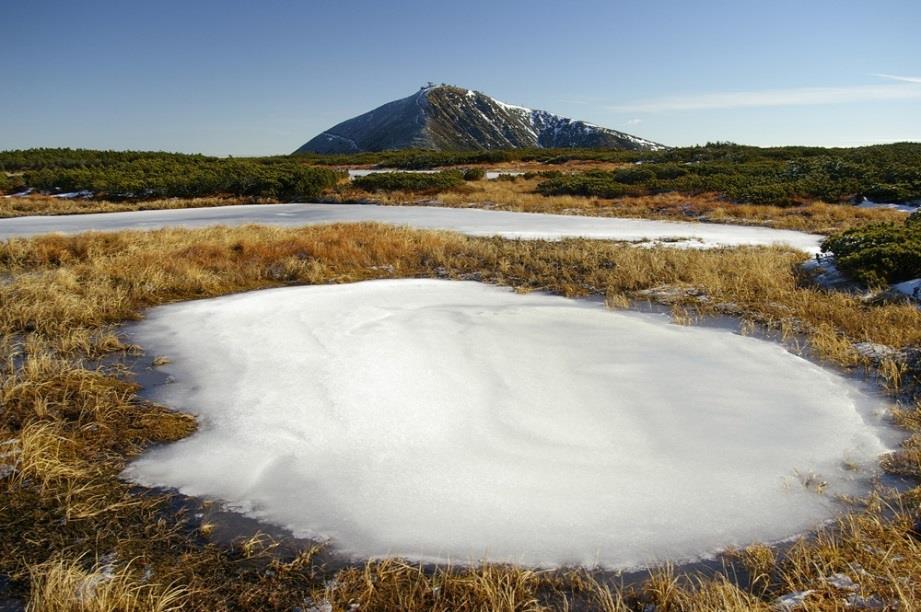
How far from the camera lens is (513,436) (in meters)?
5.72

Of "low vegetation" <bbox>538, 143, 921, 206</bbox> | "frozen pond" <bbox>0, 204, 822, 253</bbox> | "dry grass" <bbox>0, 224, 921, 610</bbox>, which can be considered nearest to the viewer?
"dry grass" <bbox>0, 224, 921, 610</bbox>

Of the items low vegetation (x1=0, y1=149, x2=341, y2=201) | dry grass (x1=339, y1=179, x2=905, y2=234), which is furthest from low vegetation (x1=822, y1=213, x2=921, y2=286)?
low vegetation (x1=0, y1=149, x2=341, y2=201)

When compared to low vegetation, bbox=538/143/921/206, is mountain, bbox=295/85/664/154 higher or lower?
higher

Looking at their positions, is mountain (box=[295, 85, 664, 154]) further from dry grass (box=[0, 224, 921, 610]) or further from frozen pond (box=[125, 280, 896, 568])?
frozen pond (box=[125, 280, 896, 568])

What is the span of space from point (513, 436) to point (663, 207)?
23.4 meters

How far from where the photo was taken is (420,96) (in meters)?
180

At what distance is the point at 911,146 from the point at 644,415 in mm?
55908

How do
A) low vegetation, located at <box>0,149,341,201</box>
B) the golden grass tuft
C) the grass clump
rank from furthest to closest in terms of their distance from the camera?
the grass clump
low vegetation, located at <box>0,149,341,201</box>
the golden grass tuft

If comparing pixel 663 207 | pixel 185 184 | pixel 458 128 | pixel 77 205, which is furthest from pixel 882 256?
pixel 458 128

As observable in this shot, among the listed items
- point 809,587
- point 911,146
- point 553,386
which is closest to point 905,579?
point 809,587

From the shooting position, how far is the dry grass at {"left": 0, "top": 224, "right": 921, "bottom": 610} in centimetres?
350

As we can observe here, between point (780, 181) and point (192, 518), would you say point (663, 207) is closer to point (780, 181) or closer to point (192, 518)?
point (780, 181)

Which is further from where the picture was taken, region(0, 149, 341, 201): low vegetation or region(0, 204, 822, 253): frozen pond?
region(0, 149, 341, 201): low vegetation

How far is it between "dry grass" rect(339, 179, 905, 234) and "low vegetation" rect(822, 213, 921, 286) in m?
7.80
